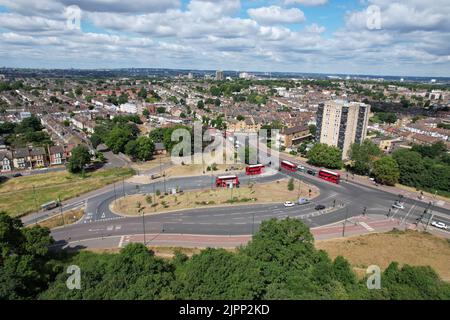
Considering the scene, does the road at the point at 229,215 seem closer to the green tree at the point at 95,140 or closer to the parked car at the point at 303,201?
the parked car at the point at 303,201

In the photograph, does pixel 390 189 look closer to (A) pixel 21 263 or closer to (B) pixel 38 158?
(A) pixel 21 263

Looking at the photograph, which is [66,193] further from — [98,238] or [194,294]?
[194,294]

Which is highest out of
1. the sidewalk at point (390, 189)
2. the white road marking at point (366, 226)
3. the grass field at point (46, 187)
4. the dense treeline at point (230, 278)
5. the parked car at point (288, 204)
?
the dense treeline at point (230, 278)

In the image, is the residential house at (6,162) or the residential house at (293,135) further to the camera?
the residential house at (293,135)

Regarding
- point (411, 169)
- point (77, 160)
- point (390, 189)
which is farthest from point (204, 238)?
point (411, 169)

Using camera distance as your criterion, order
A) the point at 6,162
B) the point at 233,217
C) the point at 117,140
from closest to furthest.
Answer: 1. the point at 233,217
2. the point at 6,162
3. the point at 117,140

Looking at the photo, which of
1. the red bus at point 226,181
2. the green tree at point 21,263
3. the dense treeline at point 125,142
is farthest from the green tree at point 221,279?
the dense treeline at point 125,142

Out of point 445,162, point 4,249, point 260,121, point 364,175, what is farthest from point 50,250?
point 260,121
